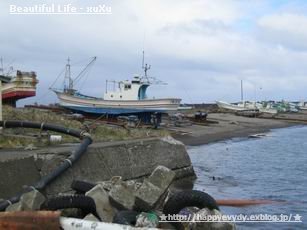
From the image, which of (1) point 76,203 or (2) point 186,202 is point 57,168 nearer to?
(1) point 76,203

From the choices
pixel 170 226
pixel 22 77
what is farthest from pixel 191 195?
pixel 22 77

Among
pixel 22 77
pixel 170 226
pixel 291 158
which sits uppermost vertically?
pixel 22 77

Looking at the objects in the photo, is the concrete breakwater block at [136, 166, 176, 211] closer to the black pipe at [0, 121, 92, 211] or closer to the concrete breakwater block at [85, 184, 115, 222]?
the concrete breakwater block at [85, 184, 115, 222]

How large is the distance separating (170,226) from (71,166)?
3.92m

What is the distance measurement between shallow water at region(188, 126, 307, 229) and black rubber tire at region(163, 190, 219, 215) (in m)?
3.20

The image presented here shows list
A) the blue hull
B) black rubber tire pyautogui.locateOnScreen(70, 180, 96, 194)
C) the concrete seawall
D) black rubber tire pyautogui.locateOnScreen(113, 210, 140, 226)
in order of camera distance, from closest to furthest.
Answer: black rubber tire pyautogui.locateOnScreen(113, 210, 140, 226) → black rubber tire pyautogui.locateOnScreen(70, 180, 96, 194) → the concrete seawall → the blue hull

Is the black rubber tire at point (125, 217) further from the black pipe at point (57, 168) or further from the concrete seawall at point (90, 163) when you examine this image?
the concrete seawall at point (90, 163)

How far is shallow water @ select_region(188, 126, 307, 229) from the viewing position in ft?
47.0

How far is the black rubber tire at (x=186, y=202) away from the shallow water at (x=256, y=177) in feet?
10.5

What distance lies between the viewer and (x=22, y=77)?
120 ft

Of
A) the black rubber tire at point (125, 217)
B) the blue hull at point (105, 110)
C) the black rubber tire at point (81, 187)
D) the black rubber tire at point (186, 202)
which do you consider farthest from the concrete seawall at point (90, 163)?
the blue hull at point (105, 110)

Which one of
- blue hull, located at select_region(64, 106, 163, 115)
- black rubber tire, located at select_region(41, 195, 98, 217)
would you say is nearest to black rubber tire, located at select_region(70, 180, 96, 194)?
black rubber tire, located at select_region(41, 195, 98, 217)

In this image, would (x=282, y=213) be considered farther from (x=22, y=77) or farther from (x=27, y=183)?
(x=22, y=77)

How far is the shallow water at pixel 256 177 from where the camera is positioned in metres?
14.3
